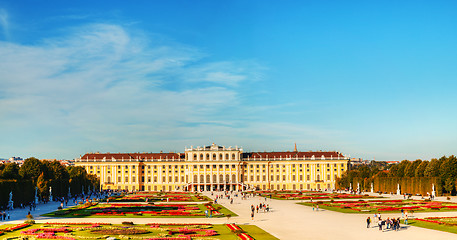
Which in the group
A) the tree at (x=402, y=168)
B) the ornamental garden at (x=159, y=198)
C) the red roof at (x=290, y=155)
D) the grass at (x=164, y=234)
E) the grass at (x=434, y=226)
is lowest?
the ornamental garden at (x=159, y=198)

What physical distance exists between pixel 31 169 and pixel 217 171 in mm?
63920

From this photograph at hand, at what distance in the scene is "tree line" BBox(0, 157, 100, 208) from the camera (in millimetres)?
64562

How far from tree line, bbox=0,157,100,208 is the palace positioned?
2992cm

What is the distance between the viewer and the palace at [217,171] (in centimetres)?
13950

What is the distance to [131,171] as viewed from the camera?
14050 cm

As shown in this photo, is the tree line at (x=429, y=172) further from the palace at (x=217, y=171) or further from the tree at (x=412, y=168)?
the palace at (x=217, y=171)

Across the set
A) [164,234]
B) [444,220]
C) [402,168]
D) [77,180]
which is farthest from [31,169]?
[402,168]

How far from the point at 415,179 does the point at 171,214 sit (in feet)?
183

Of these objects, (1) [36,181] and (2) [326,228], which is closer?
(2) [326,228]

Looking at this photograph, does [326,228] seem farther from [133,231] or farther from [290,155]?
[290,155]

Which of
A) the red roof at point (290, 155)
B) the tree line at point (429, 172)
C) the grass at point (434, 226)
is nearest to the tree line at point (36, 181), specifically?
the grass at point (434, 226)

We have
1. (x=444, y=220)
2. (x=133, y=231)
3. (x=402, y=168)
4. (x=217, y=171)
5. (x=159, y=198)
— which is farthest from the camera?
(x=217, y=171)

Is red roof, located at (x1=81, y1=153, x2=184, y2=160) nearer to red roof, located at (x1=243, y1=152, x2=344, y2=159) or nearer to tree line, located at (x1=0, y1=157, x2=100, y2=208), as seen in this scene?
red roof, located at (x1=243, y1=152, x2=344, y2=159)

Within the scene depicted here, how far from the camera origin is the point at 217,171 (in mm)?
140000
